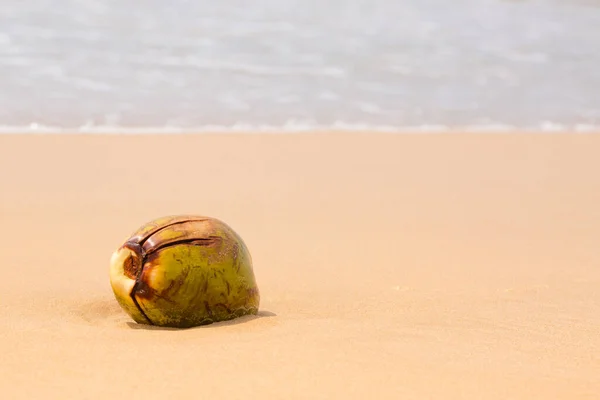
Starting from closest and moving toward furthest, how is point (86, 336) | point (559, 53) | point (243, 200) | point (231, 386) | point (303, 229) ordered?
point (231, 386) < point (86, 336) < point (303, 229) < point (243, 200) < point (559, 53)

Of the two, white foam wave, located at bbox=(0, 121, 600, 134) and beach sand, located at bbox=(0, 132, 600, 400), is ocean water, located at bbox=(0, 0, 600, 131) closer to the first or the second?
white foam wave, located at bbox=(0, 121, 600, 134)

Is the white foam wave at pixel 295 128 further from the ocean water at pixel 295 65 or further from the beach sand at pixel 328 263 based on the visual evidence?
the beach sand at pixel 328 263

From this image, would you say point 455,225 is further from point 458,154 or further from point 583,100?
point 583,100

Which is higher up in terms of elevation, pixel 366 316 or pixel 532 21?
pixel 532 21

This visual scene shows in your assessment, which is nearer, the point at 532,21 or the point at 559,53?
the point at 559,53

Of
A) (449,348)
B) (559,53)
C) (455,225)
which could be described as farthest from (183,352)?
(559,53)

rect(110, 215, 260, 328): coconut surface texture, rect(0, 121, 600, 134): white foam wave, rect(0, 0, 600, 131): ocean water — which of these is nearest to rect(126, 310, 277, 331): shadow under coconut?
rect(110, 215, 260, 328): coconut surface texture
